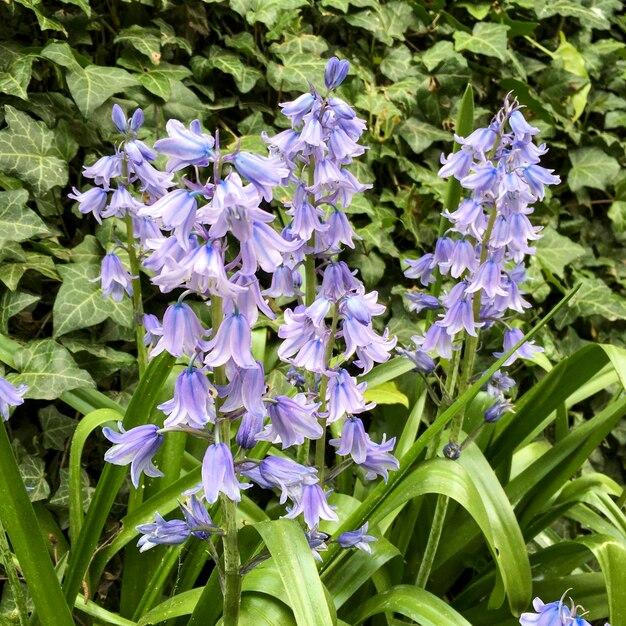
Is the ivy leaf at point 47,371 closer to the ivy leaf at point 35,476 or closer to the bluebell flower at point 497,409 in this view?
the ivy leaf at point 35,476

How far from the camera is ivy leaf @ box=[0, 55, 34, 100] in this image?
7.90ft

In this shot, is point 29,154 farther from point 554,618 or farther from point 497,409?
point 554,618

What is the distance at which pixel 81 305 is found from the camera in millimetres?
2375

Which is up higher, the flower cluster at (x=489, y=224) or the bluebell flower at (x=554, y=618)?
the flower cluster at (x=489, y=224)

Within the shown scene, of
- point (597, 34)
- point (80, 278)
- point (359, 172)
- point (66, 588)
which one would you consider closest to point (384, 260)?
point (359, 172)

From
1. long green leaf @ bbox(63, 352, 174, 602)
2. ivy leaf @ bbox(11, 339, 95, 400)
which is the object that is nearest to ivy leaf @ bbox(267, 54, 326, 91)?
ivy leaf @ bbox(11, 339, 95, 400)

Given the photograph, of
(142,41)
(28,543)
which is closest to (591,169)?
(142,41)

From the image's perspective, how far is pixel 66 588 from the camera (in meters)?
1.76

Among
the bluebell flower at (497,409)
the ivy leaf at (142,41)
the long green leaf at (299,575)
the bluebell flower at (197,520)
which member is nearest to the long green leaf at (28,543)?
the bluebell flower at (197,520)

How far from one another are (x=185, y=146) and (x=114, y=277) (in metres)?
0.99

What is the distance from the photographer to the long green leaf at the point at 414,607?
5.60 feet

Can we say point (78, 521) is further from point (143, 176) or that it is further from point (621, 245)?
point (621, 245)

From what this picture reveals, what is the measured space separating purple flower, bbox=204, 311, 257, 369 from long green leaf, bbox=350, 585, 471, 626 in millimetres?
966

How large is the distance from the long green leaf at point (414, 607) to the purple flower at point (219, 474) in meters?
0.81
